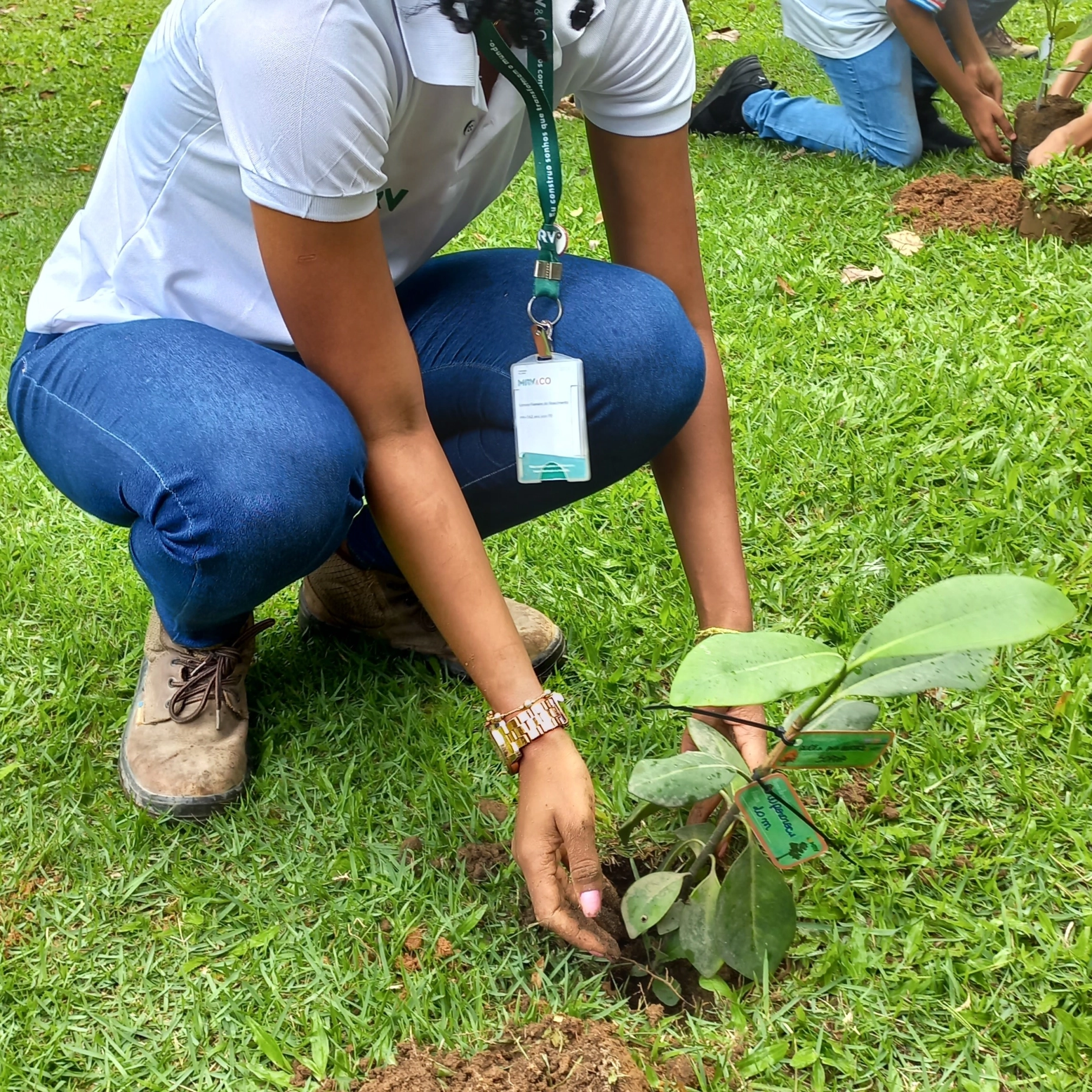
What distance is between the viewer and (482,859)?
1429 mm

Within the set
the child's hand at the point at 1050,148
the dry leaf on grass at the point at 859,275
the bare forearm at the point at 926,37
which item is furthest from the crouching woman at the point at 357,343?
the bare forearm at the point at 926,37

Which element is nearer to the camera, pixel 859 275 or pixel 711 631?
pixel 711 631

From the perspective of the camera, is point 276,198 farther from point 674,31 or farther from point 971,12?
point 971,12

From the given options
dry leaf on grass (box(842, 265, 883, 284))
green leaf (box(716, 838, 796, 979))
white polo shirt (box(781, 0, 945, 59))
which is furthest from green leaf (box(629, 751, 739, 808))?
white polo shirt (box(781, 0, 945, 59))

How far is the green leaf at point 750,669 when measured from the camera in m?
0.88

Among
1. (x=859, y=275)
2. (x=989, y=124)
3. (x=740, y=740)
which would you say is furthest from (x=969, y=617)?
(x=989, y=124)

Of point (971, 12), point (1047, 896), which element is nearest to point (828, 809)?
point (1047, 896)

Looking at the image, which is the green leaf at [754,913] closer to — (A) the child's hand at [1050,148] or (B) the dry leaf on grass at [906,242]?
(B) the dry leaf on grass at [906,242]

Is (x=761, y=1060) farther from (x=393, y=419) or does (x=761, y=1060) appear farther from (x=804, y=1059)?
(x=393, y=419)

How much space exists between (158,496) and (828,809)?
936mm

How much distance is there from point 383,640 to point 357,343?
74 cm

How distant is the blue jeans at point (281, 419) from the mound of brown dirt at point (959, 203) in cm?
194

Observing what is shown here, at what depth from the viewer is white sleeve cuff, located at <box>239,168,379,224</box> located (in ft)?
3.73

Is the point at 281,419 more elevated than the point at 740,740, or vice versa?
the point at 281,419
